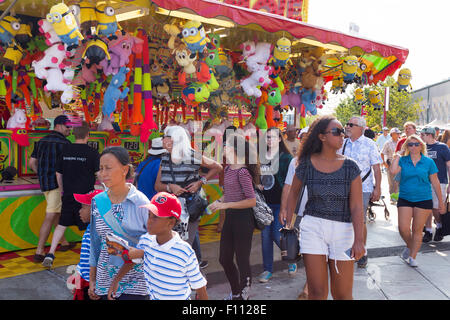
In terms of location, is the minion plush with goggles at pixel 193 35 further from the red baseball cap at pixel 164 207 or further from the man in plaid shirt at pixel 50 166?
the red baseball cap at pixel 164 207

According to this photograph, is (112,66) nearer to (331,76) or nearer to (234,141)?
(234,141)

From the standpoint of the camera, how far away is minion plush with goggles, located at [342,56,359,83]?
8.41m

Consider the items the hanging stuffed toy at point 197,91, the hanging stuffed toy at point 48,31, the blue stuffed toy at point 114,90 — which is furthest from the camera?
the hanging stuffed toy at point 197,91

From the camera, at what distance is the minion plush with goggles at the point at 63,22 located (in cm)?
487

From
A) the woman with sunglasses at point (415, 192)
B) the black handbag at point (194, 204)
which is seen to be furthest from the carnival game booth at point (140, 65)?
the woman with sunglasses at point (415, 192)

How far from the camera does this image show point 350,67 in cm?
844

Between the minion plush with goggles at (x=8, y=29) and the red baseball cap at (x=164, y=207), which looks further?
the minion plush with goggles at (x=8, y=29)

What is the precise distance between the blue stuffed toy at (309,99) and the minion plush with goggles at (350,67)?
722 mm

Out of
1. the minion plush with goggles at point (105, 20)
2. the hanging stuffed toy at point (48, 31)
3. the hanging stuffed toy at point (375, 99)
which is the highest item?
the minion plush with goggles at point (105, 20)

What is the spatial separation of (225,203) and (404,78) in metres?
6.59

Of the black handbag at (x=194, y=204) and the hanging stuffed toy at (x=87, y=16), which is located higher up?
the hanging stuffed toy at (x=87, y=16)

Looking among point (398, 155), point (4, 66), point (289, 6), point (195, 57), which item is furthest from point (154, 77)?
point (289, 6)

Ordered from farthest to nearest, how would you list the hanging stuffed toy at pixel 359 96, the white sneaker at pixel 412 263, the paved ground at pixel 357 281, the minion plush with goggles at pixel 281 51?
the hanging stuffed toy at pixel 359 96
the minion plush with goggles at pixel 281 51
the white sneaker at pixel 412 263
the paved ground at pixel 357 281
